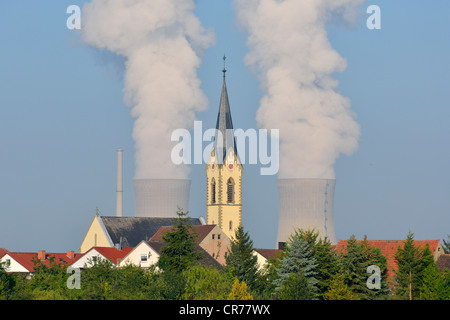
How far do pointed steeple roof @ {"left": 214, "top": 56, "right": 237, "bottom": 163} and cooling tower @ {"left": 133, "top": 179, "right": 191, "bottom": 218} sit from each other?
28.6ft

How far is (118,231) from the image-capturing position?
113 metres

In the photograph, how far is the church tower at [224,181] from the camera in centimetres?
12075

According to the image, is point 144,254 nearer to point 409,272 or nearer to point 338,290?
point 409,272

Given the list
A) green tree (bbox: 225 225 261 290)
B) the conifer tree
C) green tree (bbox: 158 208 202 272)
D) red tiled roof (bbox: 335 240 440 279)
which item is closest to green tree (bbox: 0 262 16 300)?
green tree (bbox: 158 208 202 272)

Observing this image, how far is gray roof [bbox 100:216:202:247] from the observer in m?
112

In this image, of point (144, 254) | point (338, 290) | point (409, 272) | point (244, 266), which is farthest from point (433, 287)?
point (144, 254)

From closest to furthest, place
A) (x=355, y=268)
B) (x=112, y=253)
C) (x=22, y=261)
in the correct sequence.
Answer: (x=355, y=268), (x=22, y=261), (x=112, y=253)

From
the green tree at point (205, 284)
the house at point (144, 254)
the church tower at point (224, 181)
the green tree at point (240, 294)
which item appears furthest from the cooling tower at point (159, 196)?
the green tree at point (240, 294)

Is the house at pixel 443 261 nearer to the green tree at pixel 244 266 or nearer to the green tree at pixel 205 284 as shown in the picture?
the green tree at pixel 244 266

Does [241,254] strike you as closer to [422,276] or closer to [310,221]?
[422,276]

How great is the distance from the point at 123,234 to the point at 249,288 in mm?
56445

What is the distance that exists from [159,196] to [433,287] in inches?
3111

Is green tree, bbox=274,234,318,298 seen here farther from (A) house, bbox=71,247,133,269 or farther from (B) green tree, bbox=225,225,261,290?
(A) house, bbox=71,247,133,269

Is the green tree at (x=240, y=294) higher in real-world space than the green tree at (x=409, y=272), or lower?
lower
